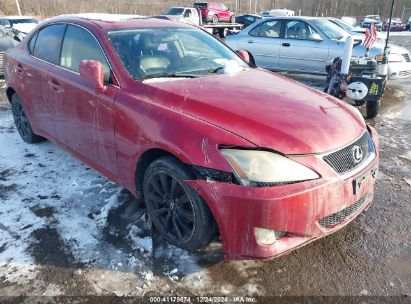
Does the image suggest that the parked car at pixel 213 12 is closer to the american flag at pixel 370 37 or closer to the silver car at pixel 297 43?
the silver car at pixel 297 43

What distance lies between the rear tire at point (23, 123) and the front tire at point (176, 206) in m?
2.61

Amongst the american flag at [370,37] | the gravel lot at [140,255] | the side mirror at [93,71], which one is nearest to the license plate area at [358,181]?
the gravel lot at [140,255]

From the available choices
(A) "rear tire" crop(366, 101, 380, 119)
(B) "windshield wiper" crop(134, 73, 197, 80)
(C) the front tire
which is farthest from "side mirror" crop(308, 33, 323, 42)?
(C) the front tire

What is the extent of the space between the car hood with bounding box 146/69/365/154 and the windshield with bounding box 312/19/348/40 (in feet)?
19.9

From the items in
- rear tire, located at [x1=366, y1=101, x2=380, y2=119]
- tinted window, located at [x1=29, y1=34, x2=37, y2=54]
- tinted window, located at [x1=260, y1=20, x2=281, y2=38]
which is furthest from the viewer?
tinted window, located at [x1=260, y1=20, x2=281, y2=38]

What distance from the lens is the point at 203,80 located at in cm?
313

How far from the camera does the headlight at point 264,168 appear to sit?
86.7 inches

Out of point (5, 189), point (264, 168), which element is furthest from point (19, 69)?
point (264, 168)

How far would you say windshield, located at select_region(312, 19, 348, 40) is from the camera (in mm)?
8594

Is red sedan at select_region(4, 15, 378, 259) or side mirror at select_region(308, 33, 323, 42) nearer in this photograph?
red sedan at select_region(4, 15, 378, 259)

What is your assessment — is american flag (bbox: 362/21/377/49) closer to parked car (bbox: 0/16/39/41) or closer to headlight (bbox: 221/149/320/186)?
headlight (bbox: 221/149/320/186)

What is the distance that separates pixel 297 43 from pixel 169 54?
20.5 feet

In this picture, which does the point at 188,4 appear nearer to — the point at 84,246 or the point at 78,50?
the point at 78,50

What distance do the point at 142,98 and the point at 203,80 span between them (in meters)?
0.61
